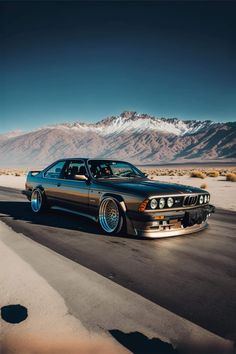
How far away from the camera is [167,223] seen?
5176 millimetres

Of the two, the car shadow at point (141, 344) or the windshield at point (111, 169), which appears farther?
the windshield at point (111, 169)

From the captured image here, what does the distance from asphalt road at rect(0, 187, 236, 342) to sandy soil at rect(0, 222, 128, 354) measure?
2.56 ft

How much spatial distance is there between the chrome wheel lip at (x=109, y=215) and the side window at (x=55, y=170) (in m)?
1.93

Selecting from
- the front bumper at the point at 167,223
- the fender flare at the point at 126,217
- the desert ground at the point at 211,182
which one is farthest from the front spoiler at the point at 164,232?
the desert ground at the point at 211,182

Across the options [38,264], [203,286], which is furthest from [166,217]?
[38,264]

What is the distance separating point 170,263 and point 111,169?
10.3 feet

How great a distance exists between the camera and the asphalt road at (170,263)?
2971mm

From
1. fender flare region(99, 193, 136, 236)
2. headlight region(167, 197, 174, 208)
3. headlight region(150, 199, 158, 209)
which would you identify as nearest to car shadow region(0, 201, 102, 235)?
fender flare region(99, 193, 136, 236)

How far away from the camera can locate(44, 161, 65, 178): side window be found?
7348mm

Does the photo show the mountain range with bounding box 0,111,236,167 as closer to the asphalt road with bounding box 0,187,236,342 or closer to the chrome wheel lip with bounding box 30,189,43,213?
the chrome wheel lip with bounding box 30,189,43,213

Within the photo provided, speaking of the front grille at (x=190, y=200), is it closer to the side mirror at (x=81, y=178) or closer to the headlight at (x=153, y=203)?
the headlight at (x=153, y=203)

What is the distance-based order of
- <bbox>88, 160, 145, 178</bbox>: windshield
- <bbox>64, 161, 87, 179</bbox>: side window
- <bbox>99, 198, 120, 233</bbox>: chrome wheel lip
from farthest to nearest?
<bbox>64, 161, 87, 179</bbox>: side window, <bbox>88, 160, 145, 178</bbox>: windshield, <bbox>99, 198, 120, 233</bbox>: chrome wheel lip

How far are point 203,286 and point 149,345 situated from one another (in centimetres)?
128

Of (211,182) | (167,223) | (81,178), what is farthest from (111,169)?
(211,182)
